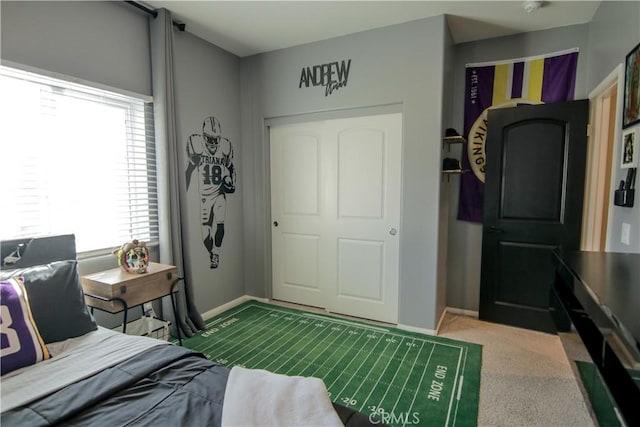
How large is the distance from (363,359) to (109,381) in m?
1.77

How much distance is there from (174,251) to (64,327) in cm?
125

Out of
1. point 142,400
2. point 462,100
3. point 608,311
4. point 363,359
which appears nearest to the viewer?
point 608,311

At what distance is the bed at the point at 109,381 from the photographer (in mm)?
1065

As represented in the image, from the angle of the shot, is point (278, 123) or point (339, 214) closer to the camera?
point (339, 214)

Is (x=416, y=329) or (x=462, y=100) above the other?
(x=462, y=100)

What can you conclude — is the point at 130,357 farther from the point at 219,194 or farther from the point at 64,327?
the point at 219,194

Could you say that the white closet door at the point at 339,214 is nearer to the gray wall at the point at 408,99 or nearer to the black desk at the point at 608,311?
the gray wall at the point at 408,99

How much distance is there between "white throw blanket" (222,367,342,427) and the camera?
39.5 inches

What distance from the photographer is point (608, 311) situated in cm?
102

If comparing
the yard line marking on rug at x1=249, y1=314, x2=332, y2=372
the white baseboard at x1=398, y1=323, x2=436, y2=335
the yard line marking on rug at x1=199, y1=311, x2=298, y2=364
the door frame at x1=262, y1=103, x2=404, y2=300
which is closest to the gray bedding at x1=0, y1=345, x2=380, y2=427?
the yard line marking on rug at x1=249, y1=314, x2=332, y2=372

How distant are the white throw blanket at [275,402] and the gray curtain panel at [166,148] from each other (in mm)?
1832

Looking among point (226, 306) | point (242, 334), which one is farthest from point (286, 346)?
point (226, 306)

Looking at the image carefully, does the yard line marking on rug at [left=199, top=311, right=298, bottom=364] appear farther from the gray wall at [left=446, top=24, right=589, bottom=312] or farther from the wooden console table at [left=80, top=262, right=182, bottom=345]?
the gray wall at [left=446, top=24, right=589, bottom=312]

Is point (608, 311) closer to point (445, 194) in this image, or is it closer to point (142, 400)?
point (142, 400)
